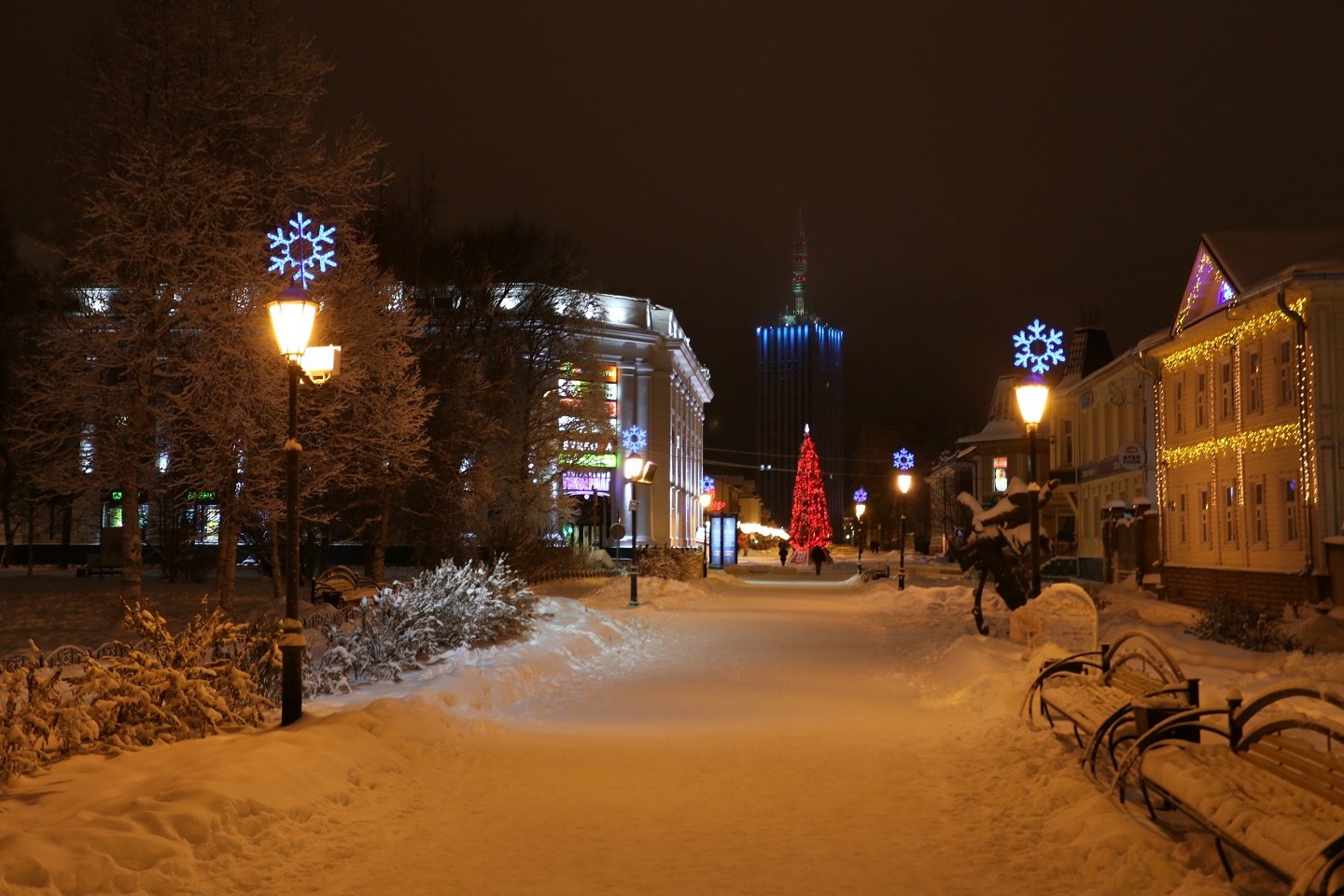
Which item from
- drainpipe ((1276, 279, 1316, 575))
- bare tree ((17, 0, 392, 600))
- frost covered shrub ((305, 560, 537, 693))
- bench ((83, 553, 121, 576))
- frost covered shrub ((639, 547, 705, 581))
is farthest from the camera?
frost covered shrub ((639, 547, 705, 581))

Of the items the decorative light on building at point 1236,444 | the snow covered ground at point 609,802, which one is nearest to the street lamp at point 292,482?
the snow covered ground at point 609,802

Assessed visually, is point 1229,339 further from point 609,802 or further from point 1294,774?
point 609,802

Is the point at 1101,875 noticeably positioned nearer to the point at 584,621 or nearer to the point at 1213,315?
the point at 584,621

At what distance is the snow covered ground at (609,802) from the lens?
6074 millimetres

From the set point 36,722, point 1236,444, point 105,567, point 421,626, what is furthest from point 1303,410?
point 105,567

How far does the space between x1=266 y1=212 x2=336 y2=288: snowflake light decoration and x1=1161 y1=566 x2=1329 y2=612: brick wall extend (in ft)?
65.0

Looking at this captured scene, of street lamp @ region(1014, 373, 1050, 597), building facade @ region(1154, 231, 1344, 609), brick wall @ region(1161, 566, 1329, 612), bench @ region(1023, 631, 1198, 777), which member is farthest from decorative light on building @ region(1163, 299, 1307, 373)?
bench @ region(1023, 631, 1198, 777)

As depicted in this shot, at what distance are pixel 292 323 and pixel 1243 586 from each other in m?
23.7

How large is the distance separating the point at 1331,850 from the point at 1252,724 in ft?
20.1

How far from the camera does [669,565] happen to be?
38.8m

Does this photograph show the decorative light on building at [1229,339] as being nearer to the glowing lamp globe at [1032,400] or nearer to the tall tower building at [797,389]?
the glowing lamp globe at [1032,400]

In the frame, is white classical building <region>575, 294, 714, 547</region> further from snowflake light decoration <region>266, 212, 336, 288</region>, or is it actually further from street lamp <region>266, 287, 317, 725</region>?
street lamp <region>266, 287, 317, 725</region>

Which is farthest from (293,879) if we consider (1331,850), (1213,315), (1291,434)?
(1213,315)

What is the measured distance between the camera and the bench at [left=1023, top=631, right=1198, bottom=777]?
7.73 meters
